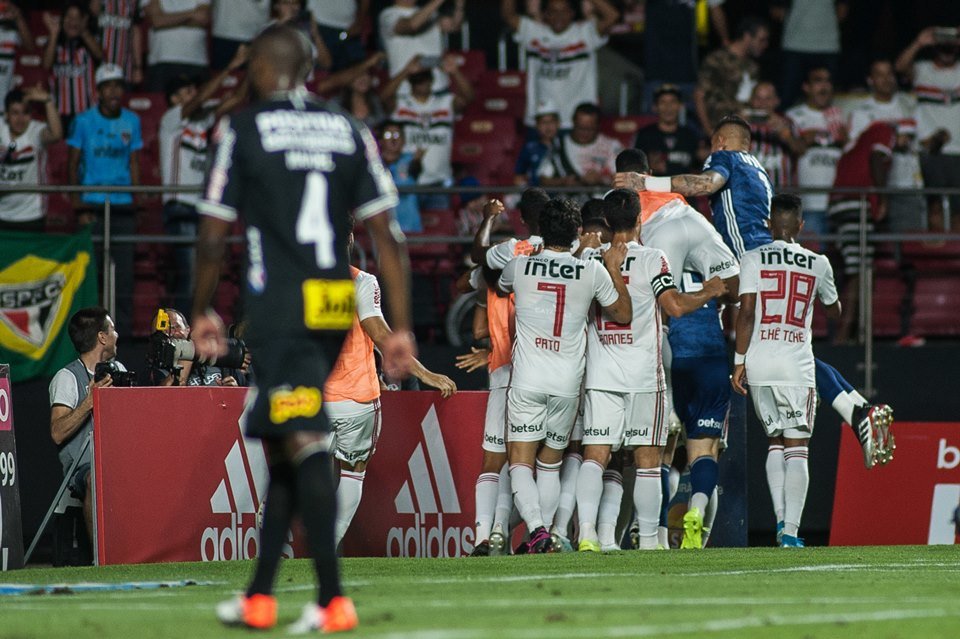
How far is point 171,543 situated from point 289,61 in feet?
16.4

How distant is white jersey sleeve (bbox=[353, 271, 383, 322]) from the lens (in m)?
9.18

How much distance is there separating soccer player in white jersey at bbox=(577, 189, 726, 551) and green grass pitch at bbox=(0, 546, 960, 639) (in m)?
0.77

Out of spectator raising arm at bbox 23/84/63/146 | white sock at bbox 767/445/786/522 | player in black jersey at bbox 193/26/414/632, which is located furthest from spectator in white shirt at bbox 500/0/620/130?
player in black jersey at bbox 193/26/414/632

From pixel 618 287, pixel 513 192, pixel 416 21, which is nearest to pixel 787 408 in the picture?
pixel 618 287

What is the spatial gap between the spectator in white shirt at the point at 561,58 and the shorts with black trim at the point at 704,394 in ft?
→ 20.2

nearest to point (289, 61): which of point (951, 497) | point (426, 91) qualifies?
point (951, 497)

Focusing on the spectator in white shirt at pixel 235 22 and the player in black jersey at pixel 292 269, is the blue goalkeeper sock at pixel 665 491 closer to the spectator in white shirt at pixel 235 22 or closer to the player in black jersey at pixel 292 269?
the player in black jersey at pixel 292 269

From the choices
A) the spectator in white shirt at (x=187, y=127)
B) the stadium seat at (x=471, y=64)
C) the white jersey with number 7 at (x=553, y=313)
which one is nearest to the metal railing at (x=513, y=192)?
the spectator in white shirt at (x=187, y=127)

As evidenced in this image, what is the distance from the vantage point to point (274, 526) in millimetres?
5000

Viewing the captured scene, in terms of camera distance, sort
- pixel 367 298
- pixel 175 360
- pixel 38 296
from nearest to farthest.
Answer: pixel 367 298, pixel 175 360, pixel 38 296

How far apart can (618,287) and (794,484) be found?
1869 millimetres

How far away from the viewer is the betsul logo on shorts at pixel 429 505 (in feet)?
34.6

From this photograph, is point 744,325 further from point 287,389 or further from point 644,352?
point 287,389

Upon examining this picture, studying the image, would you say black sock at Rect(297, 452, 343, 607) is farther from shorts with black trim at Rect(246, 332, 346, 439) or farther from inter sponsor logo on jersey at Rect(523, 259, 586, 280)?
inter sponsor logo on jersey at Rect(523, 259, 586, 280)
